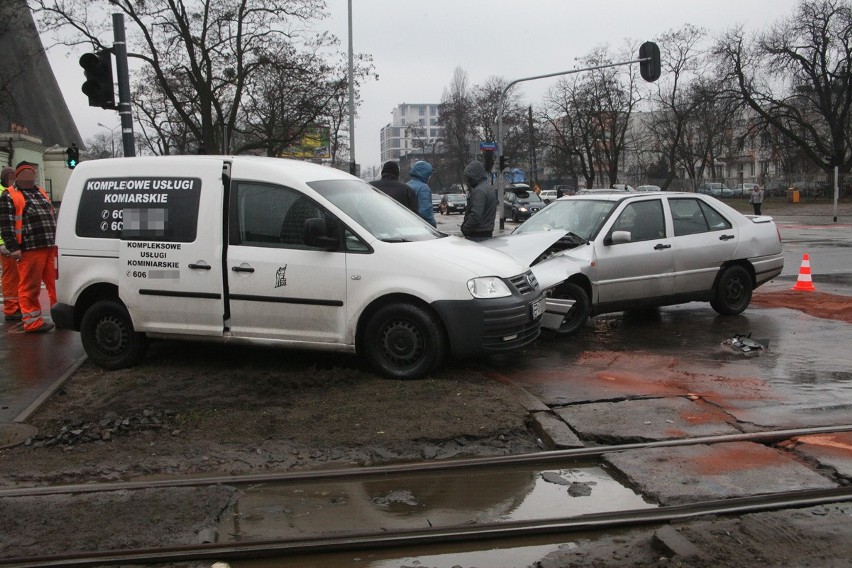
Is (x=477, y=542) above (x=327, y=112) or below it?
below

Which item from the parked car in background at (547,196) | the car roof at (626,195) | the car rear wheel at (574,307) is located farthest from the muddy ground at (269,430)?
the parked car in background at (547,196)

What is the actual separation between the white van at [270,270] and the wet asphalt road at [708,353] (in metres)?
0.80

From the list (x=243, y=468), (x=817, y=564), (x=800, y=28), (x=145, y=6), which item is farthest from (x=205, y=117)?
(x=800, y=28)

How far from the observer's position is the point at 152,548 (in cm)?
375

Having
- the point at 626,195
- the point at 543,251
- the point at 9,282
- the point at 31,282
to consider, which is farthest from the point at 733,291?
the point at 9,282

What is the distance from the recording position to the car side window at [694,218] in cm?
980

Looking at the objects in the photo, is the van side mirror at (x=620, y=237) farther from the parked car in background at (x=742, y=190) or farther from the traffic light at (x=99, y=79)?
the parked car in background at (x=742, y=190)

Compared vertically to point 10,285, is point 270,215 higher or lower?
higher

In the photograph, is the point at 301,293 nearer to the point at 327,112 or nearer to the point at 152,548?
the point at 152,548

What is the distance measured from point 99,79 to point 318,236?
5395 mm

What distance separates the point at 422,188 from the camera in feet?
33.1

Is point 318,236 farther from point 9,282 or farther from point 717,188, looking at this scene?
point 717,188

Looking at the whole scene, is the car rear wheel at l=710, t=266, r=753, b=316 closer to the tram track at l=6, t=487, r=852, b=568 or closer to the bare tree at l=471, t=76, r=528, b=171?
the tram track at l=6, t=487, r=852, b=568

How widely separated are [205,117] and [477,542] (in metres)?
30.4
